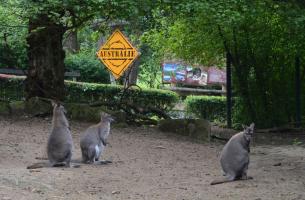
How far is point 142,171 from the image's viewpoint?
9.95 metres

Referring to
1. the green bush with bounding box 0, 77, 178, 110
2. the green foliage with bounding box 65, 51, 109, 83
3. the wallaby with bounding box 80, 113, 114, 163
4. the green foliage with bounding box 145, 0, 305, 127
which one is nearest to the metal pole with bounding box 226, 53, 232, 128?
the green foliage with bounding box 145, 0, 305, 127

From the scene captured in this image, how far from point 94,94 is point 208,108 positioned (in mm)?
4676

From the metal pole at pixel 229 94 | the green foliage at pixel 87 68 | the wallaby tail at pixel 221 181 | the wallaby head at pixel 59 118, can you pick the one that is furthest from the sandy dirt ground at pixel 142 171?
the green foliage at pixel 87 68

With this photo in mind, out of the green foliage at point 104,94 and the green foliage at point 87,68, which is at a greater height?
the green foliage at point 87,68

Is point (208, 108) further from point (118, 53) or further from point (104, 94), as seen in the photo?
point (118, 53)

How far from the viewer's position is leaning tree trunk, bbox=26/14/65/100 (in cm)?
1564

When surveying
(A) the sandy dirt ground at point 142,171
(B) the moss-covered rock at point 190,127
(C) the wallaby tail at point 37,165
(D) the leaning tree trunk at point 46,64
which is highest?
(D) the leaning tree trunk at point 46,64

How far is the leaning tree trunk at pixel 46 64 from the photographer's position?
15.6 meters

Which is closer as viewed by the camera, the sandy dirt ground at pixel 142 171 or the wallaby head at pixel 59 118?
the sandy dirt ground at pixel 142 171

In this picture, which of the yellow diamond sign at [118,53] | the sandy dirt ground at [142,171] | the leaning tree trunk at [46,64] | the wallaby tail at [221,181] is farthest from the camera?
the yellow diamond sign at [118,53]

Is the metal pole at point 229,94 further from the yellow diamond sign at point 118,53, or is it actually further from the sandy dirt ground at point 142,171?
the sandy dirt ground at point 142,171

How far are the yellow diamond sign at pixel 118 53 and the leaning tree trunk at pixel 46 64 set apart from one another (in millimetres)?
2062

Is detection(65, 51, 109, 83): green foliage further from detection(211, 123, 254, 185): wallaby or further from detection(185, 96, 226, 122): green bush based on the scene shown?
detection(211, 123, 254, 185): wallaby

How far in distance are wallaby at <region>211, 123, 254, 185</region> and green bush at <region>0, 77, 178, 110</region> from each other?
883 centimetres
